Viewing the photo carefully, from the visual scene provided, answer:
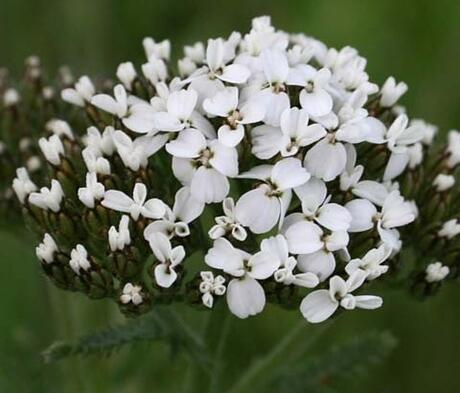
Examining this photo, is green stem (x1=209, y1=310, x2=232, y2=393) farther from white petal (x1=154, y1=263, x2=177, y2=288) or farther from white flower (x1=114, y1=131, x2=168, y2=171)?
white flower (x1=114, y1=131, x2=168, y2=171)

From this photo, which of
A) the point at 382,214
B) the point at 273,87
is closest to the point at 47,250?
the point at 273,87

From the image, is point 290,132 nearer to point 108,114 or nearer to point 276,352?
point 108,114

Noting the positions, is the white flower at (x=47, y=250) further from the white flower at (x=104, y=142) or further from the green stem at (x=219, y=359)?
the green stem at (x=219, y=359)

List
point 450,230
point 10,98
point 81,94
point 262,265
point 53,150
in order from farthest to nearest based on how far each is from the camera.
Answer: point 10,98 < point 81,94 < point 450,230 < point 53,150 < point 262,265

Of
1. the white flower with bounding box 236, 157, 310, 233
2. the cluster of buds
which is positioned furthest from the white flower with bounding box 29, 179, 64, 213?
the white flower with bounding box 236, 157, 310, 233

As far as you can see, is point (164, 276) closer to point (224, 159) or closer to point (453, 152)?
point (224, 159)
